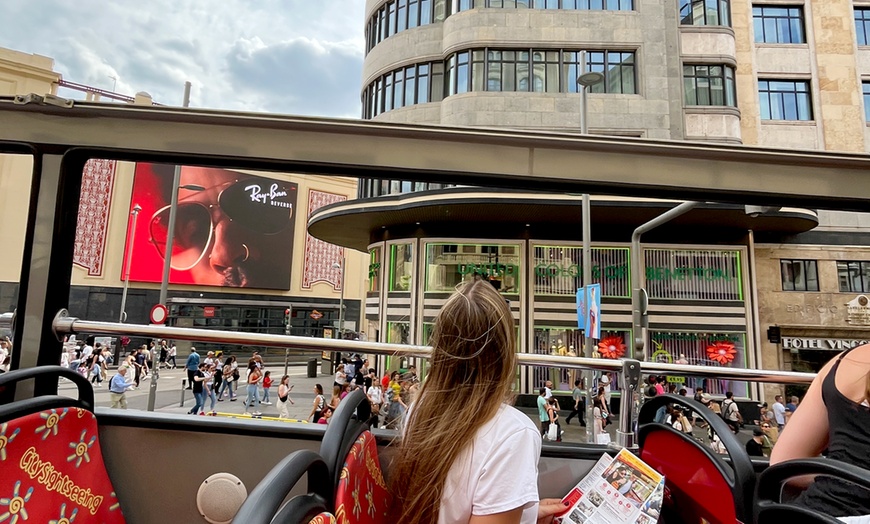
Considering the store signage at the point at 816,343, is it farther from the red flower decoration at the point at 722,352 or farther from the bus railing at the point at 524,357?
the bus railing at the point at 524,357

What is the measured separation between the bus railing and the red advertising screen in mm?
37264

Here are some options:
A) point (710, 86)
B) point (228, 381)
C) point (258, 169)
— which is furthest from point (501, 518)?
point (710, 86)

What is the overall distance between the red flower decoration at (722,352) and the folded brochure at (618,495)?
1652 centimetres

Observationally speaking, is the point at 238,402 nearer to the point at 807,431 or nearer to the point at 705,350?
the point at 705,350

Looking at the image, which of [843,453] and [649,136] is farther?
[649,136]

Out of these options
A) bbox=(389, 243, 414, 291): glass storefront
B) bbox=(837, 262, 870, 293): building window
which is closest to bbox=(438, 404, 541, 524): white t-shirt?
bbox=(389, 243, 414, 291): glass storefront

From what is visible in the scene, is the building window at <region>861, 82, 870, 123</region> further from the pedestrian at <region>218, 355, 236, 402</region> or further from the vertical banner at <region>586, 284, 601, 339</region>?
the pedestrian at <region>218, 355, 236, 402</region>

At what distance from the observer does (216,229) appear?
123 ft

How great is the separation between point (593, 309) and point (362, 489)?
8.06m

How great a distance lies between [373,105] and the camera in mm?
19969

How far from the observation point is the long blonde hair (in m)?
1.29

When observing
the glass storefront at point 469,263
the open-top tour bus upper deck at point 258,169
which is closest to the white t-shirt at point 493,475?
the open-top tour bus upper deck at point 258,169

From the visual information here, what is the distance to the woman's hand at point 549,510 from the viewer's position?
1.66 metres

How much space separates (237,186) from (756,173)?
4132cm
